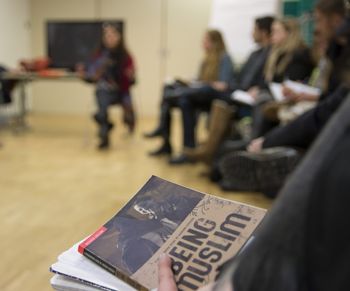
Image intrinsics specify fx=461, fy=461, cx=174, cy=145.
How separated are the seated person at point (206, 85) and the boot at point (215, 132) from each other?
0.38 metres

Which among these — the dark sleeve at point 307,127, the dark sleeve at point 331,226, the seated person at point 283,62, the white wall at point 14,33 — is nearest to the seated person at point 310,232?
the dark sleeve at point 331,226

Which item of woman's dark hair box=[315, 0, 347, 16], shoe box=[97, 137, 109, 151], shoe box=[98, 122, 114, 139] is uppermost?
woman's dark hair box=[315, 0, 347, 16]

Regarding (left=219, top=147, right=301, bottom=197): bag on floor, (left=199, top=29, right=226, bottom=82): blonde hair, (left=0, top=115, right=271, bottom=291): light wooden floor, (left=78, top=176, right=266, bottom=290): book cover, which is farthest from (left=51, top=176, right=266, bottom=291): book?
(left=199, top=29, right=226, bottom=82): blonde hair

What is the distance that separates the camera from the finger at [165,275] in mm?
630

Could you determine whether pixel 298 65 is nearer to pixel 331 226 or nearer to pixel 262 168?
pixel 262 168

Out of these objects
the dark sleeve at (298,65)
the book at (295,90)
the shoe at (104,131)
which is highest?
the dark sleeve at (298,65)

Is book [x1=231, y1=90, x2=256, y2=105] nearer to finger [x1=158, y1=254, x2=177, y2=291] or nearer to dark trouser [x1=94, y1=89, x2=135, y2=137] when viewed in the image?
dark trouser [x1=94, y1=89, x2=135, y2=137]

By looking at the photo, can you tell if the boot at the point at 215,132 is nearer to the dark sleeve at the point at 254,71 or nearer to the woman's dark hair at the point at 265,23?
the dark sleeve at the point at 254,71

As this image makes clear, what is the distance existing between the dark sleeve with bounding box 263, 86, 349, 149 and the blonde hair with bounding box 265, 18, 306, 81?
1.55 m

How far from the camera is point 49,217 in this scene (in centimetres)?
233

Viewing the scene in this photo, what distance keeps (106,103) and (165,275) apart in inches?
149

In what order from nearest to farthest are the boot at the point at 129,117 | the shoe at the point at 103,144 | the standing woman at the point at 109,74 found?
the shoe at the point at 103,144 < the standing woman at the point at 109,74 < the boot at the point at 129,117

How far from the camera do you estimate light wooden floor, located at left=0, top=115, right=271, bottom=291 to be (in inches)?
74.3

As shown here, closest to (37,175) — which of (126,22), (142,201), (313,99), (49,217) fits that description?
(49,217)
